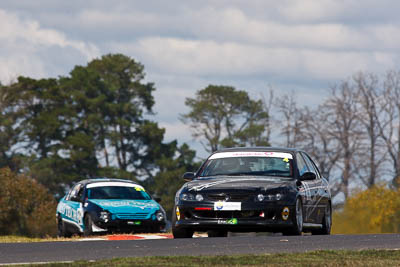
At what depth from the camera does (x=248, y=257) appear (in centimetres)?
1197

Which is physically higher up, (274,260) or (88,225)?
(88,225)

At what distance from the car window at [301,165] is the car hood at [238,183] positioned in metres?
0.85

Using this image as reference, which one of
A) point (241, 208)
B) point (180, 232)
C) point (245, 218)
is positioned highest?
point (241, 208)

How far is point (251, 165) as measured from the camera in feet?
56.3

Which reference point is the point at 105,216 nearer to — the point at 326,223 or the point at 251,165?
the point at 326,223

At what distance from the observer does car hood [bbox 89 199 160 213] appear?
75.0ft

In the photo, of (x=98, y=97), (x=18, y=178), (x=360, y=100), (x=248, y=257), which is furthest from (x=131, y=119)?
(x=248, y=257)

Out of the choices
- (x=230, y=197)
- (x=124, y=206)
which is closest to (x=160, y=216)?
(x=124, y=206)

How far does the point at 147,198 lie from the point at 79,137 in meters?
51.0

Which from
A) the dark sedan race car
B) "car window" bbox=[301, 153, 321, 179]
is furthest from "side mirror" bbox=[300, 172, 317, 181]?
"car window" bbox=[301, 153, 321, 179]

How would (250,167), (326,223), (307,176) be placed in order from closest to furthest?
(307,176) → (250,167) → (326,223)

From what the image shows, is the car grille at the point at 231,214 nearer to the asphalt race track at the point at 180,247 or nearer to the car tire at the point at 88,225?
the asphalt race track at the point at 180,247

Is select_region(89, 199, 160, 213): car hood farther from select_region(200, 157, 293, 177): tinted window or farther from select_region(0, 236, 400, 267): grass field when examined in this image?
select_region(0, 236, 400, 267): grass field

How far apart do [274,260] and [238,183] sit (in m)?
4.38
